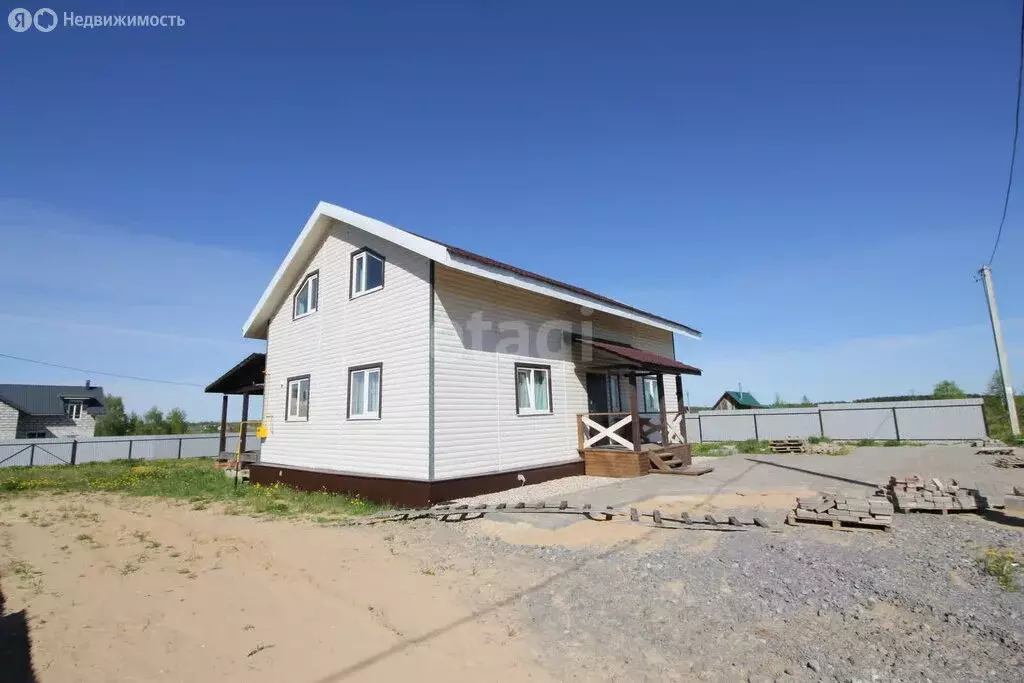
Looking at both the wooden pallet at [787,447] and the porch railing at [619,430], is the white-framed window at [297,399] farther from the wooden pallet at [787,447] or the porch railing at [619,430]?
the wooden pallet at [787,447]

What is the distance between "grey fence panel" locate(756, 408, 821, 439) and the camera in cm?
2466

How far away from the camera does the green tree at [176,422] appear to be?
138 ft

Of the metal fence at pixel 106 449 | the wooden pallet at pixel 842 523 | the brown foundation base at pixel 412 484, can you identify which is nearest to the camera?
the wooden pallet at pixel 842 523

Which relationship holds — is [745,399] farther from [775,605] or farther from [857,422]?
[775,605]

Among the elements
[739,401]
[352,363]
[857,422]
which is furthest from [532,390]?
[739,401]

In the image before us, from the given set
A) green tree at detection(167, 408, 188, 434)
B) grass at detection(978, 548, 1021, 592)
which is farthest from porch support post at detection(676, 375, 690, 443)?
green tree at detection(167, 408, 188, 434)

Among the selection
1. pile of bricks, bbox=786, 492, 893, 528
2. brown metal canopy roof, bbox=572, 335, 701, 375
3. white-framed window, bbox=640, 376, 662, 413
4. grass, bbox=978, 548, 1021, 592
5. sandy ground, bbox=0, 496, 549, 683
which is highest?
brown metal canopy roof, bbox=572, 335, 701, 375

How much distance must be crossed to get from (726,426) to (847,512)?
2067 centimetres

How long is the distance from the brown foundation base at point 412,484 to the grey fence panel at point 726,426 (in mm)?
15981

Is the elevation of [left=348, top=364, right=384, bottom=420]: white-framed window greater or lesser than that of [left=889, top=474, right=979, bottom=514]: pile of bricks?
greater

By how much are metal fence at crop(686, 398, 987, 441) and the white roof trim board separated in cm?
965

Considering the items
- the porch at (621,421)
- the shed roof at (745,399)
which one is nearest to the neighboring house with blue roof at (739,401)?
the shed roof at (745,399)

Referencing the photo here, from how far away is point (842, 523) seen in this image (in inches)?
268

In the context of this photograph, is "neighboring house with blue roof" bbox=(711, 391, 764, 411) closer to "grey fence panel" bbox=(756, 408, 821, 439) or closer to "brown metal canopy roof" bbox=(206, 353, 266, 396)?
"grey fence panel" bbox=(756, 408, 821, 439)
